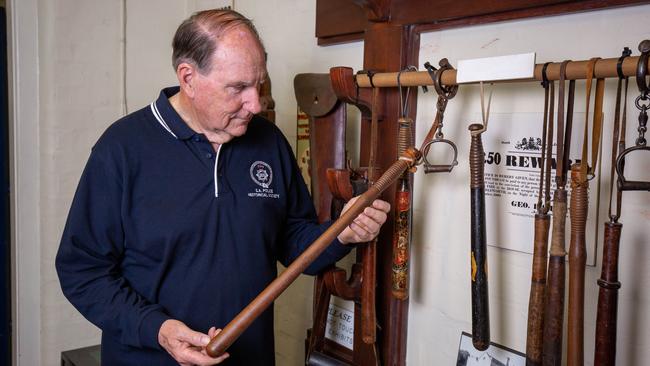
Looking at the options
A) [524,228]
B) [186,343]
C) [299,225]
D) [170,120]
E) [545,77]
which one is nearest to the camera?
[545,77]

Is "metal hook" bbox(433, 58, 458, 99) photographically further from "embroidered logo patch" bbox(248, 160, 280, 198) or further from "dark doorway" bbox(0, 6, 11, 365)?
"dark doorway" bbox(0, 6, 11, 365)

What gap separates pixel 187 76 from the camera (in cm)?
131

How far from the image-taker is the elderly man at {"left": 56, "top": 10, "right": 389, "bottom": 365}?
1.27 m

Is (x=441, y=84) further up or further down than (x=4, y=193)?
further up

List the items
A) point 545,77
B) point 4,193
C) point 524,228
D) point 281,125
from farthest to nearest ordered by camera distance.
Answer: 1. point 4,193
2. point 281,125
3. point 524,228
4. point 545,77

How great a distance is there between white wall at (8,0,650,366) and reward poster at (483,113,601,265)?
0.04 meters

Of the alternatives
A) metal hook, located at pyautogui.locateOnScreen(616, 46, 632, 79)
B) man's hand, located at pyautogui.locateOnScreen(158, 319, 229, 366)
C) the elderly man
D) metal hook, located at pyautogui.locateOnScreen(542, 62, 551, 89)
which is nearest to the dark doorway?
the elderly man

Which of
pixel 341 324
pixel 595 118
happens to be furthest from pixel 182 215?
pixel 595 118

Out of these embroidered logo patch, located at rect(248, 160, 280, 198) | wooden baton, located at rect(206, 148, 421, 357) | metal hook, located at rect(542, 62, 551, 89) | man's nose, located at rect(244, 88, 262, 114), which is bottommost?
wooden baton, located at rect(206, 148, 421, 357)

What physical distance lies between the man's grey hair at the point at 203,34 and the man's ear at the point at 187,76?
1 centimetres

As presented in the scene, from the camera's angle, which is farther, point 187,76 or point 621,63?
point 187,76

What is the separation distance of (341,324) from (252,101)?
71cm

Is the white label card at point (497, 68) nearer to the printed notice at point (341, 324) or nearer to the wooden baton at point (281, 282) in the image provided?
the wooden baton at point (281, 282)

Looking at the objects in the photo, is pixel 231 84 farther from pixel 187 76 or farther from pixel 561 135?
pixel 561 135
